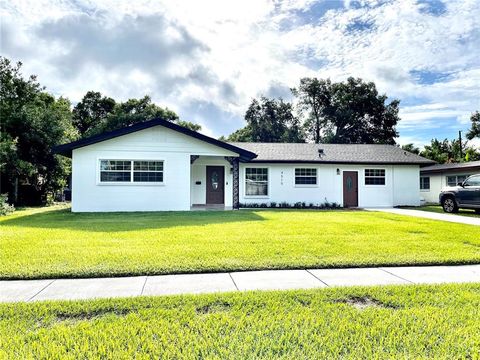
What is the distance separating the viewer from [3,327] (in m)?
2.84

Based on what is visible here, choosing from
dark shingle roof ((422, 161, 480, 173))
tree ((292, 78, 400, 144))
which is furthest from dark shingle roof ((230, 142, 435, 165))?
tree ((292, 78, 400, 144))

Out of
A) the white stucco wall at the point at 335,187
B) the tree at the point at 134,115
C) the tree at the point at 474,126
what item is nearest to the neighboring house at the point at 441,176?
the white stucco wall at the point at 335,187

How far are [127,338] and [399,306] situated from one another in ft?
9.23

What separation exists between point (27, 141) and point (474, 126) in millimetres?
40892

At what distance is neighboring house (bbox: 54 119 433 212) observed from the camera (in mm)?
13773

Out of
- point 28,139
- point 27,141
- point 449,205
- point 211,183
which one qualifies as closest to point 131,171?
point 211,183

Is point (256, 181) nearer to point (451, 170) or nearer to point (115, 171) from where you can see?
point (115, 171)

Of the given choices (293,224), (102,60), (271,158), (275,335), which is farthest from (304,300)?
(271,158)

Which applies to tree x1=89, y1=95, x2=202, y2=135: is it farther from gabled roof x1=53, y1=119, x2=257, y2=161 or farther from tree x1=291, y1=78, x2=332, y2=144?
gabled roof x1=53, y1=119, x2=257, y2=161

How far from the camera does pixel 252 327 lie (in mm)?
2871

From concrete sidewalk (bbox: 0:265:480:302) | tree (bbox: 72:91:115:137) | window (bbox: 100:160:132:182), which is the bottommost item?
concrete sidewalk (bbox: 0:265:480:302)

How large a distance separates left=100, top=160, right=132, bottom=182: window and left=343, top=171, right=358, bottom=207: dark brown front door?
1187cm

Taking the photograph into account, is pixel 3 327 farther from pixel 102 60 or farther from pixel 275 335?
pixel 102 60

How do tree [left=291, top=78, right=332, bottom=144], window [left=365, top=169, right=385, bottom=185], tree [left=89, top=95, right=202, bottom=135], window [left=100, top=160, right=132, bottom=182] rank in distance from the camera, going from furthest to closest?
tree [left=291, top=78, right=332, bottom=144], tree [left=89, top=95, right=202, bottom=135], window [left=365, top=169, right=385, bottom=185], window [left=100, top=160, right=132, bottom=182]
